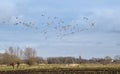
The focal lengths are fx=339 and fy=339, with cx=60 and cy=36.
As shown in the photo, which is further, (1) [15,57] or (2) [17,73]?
(1) [15,57]

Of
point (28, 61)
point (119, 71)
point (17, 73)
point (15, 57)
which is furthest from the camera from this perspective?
point (15, 57)

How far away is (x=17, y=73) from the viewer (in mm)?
35969

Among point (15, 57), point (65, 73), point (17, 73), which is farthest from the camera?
point (15, 57)

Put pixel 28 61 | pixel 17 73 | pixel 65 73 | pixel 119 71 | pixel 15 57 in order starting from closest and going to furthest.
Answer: pixel 119 71 < pixel 65 73 < pixel 17 73 < pixel 28 61 < pixel 15 57

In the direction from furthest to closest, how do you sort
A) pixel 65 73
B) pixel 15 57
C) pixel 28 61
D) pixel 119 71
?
pixel 15 57, pixel 28 61, pixel 65 73, pixel 119 71

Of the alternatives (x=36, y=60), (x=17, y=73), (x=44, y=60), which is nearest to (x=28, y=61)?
(x=36, y=60)

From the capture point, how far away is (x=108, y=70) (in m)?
32.1

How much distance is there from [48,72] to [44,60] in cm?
4878

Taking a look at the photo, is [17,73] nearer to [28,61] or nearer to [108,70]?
[108,70]

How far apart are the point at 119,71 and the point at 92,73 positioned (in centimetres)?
265

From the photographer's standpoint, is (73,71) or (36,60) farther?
(36,60)

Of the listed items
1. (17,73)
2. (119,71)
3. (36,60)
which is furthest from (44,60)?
(119,71)

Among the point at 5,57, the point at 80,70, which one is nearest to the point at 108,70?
the point at 80,70

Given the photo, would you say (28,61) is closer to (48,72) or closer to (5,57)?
(5,57)
